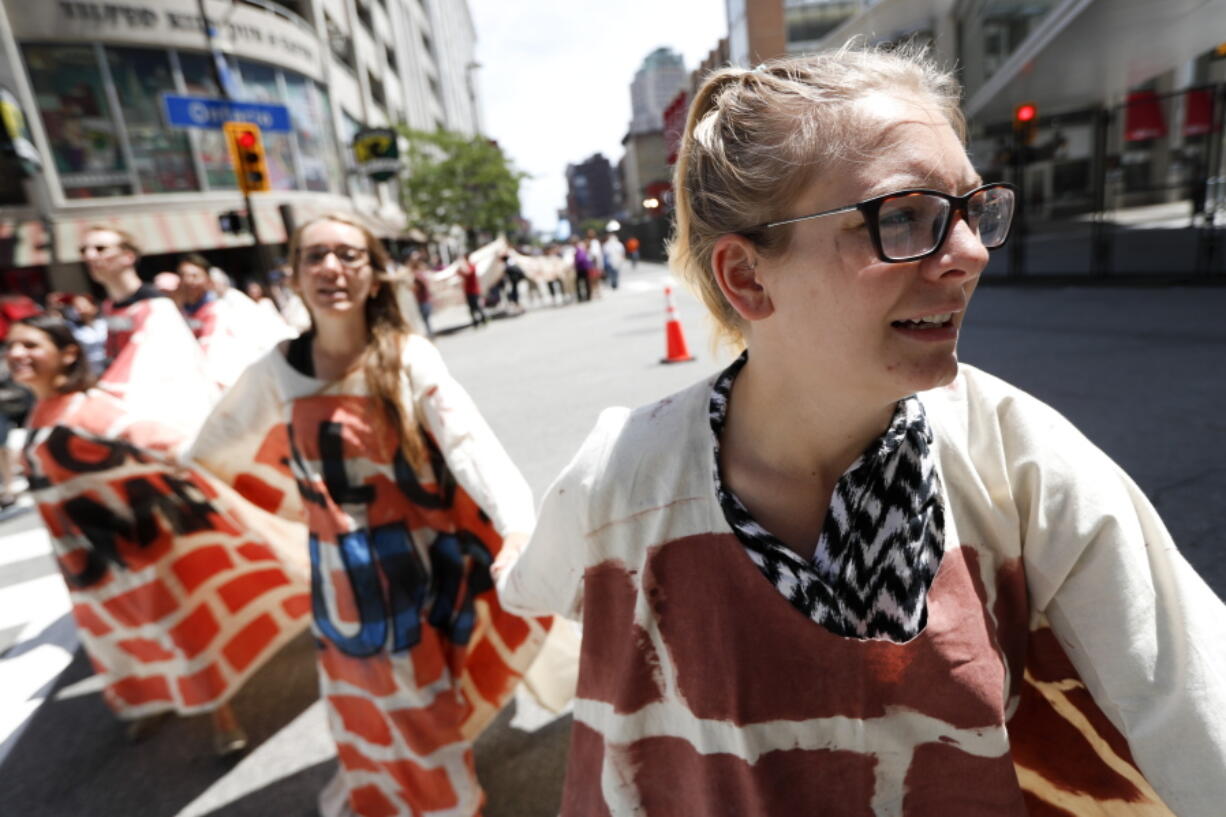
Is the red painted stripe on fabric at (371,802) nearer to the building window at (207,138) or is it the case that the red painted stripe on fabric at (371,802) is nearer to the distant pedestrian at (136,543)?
the distant pedestrian at (136,543)

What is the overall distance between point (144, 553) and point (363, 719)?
4.55 feet

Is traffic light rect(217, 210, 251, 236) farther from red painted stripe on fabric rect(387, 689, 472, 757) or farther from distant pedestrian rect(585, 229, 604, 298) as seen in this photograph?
red painted stripe on fabric rect(387, 689, 472, 757)

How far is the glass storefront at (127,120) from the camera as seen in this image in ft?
62.6

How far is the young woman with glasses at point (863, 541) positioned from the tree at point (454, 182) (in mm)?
35781

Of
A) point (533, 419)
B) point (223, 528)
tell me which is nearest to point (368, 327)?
point (223, 528)

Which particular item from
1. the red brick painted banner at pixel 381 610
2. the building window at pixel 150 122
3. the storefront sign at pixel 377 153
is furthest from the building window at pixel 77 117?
the red brick painted banner at pixel 381 610

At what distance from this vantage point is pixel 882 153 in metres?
1.02

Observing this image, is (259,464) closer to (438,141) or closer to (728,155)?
(728,155)

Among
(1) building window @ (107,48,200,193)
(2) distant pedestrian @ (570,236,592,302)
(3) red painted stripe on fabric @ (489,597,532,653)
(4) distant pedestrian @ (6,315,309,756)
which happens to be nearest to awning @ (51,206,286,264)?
(1) building window @ (107,48,200,193)

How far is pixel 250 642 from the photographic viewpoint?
3.12 metres

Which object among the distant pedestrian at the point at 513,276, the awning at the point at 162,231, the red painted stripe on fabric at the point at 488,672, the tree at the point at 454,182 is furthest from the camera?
the tree at the point at 454,182

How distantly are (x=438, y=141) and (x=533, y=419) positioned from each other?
101 ft

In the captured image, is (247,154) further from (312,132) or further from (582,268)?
(312,132)

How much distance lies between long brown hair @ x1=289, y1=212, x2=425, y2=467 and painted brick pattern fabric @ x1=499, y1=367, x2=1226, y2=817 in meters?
1.01
